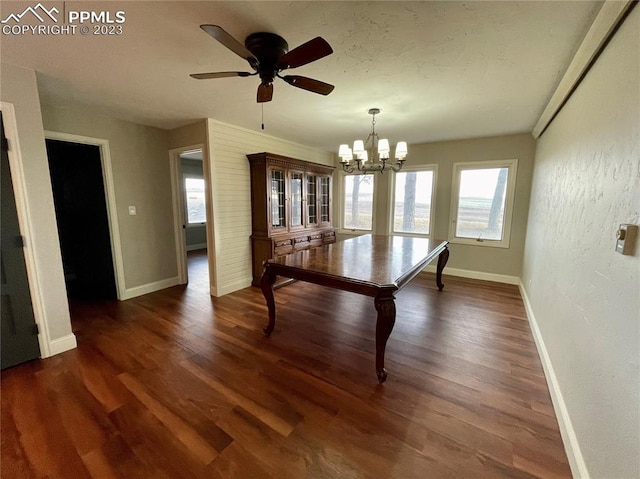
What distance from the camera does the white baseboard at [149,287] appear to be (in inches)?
145

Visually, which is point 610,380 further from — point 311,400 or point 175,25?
point 175,25

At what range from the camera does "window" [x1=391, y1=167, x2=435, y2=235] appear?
16.3ft

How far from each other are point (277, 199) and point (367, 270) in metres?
2.38

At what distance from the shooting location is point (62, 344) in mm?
2400

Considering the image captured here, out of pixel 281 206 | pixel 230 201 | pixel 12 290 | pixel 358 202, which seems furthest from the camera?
pixel 358 202

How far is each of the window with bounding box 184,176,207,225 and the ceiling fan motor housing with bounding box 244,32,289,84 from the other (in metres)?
5.68

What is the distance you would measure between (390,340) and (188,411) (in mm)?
1796

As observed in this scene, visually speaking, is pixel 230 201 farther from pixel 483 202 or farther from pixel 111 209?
pixel 483 202

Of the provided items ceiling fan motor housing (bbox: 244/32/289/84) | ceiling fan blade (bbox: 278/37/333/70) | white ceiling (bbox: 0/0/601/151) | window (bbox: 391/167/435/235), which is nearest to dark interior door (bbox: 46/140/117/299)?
white ceiling (bbox: 0/0/601/151)

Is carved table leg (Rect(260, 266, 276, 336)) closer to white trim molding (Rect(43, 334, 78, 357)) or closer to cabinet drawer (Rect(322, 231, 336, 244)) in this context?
white trim molding (Rect(43, 334, 78, 357))

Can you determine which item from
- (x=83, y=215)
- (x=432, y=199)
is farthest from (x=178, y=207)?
(x=432, y=199)

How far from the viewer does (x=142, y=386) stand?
6.41 feet

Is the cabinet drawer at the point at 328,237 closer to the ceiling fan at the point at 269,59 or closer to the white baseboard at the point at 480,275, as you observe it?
the white baseboard at the point at 480,275

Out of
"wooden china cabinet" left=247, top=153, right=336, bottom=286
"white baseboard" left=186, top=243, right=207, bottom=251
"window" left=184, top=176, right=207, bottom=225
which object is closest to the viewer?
"wooden china cabinet" left=247, top=153, right=336, bottom=286
